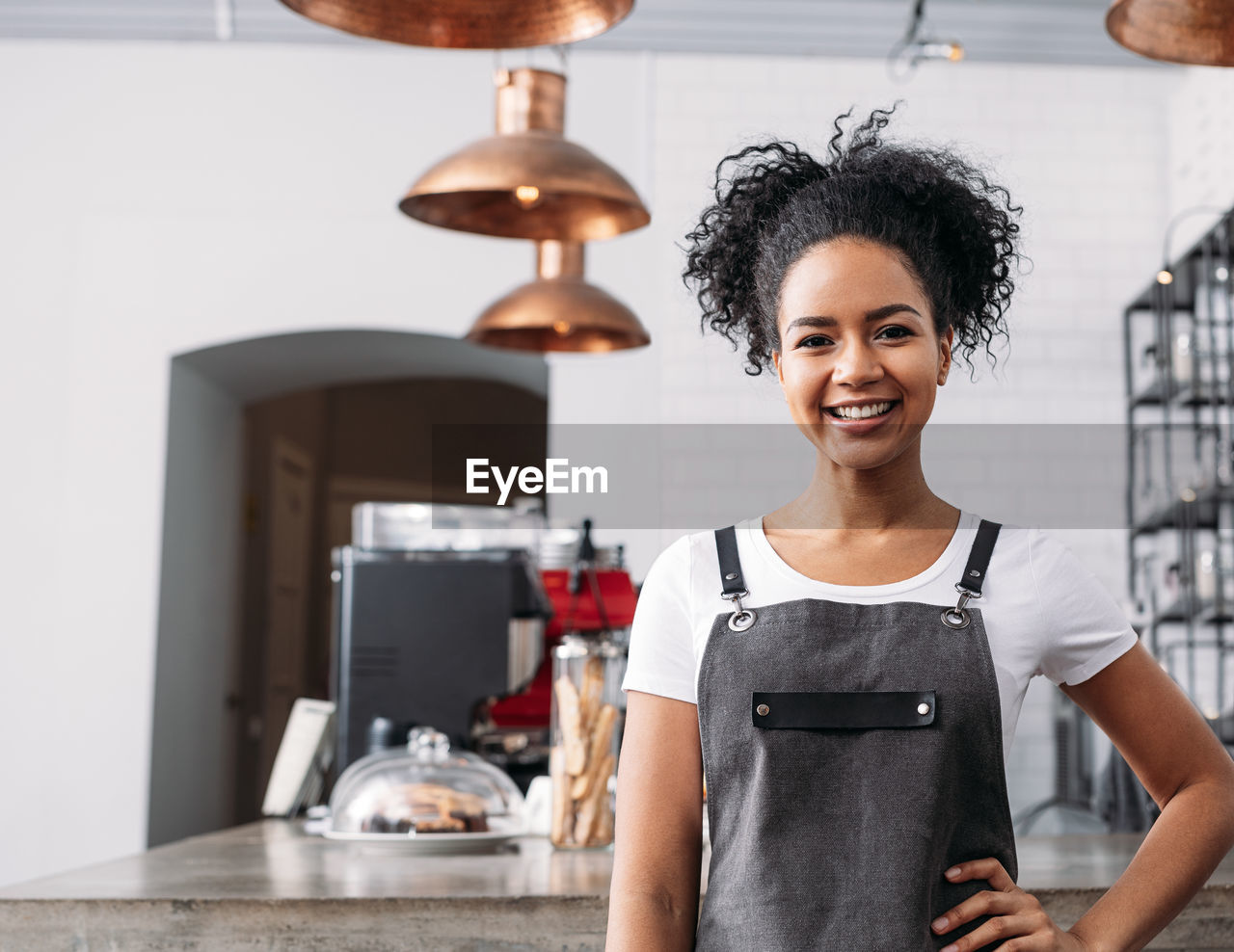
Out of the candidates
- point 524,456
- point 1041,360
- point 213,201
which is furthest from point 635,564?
point 524,456

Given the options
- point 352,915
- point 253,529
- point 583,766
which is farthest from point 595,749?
point 253,529

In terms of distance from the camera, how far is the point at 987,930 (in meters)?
0.97

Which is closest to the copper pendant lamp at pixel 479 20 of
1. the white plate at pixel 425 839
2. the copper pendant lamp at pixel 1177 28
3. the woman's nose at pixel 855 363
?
the copper pendant lamp at pixel 1177 28

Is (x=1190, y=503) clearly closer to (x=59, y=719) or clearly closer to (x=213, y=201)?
(x=213, y=201)

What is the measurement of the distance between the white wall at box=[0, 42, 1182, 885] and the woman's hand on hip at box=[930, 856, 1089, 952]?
11.6ft

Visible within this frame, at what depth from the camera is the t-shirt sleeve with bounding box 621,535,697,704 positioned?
105 centimetres

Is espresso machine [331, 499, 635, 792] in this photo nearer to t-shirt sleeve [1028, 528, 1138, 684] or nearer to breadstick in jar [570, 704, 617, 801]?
breadstick in jar [570, 704, 617, 801]

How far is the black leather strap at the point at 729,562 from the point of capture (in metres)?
1.05

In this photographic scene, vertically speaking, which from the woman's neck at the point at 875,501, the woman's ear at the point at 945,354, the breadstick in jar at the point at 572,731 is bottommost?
the breadstick in jar at the point at 572,731

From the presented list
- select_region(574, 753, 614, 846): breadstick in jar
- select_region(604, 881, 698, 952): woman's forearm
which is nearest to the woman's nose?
select_region(604, 881, 698, 952): woman's forearm

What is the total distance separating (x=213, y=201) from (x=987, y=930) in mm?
4414

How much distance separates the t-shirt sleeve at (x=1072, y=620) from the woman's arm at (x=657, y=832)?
0.28 m

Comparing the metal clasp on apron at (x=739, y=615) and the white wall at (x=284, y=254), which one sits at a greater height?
the white wall at (x=284, y=254)

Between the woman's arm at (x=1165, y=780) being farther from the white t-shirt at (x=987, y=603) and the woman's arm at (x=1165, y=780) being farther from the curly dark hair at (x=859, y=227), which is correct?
the curly dark hair at (x=859, y=227)
